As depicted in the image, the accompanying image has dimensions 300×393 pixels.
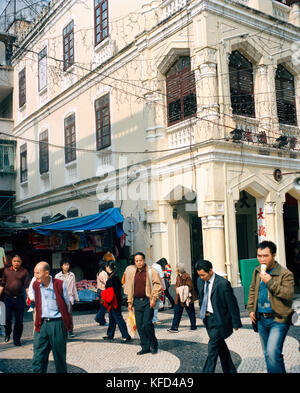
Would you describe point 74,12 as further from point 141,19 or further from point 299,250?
point 299,250

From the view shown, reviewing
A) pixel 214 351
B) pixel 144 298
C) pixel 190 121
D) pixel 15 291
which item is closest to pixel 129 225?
pixel 190 121

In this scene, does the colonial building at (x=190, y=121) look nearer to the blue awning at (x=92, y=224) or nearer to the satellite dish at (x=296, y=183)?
the satellite dish at (x=296, y=183)

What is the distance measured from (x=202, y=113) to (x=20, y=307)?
7410 mm

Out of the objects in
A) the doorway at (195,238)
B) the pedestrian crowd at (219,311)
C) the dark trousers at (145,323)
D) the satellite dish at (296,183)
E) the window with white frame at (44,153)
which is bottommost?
the dark trousers at (145,323)

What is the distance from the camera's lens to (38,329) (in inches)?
229

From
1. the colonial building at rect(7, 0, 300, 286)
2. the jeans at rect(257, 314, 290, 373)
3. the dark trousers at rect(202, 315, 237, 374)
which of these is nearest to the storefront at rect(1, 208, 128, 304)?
the colonial building at rect(7, 0, 300, 286)

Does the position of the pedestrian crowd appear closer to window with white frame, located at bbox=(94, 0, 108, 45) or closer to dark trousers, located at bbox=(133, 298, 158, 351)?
dark trousers, located at bbox=(133, 298, 158, 351)

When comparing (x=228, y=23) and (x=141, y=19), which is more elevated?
(x=141, y=19)

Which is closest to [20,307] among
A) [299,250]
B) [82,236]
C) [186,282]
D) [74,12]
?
[186,282]

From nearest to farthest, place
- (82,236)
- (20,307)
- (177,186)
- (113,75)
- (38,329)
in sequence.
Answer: (38,329) → (20,307) → (177,186) → (82,236) → (113,75)

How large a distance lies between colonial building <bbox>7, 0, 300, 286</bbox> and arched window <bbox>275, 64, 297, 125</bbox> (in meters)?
0.04

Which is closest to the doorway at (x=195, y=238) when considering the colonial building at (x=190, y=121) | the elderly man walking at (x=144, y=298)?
the colonial building at (x=190, y=121)

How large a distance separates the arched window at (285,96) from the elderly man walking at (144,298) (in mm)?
9039

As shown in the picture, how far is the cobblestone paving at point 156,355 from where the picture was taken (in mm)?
6859
